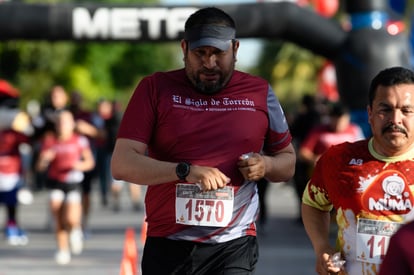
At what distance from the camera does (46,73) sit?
5044 cm

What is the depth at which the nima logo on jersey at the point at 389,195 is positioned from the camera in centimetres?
412

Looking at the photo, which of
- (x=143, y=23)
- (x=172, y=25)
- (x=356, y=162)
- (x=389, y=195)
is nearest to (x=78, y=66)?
(x=143, y=23)

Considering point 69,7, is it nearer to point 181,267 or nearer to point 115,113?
point 115,113

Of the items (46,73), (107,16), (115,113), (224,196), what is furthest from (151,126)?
(46,73)

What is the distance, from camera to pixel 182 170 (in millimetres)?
4441

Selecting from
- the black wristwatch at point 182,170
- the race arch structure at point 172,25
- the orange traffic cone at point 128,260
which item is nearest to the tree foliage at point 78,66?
the race arch structure at point 172,25

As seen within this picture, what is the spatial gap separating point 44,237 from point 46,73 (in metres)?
36.4

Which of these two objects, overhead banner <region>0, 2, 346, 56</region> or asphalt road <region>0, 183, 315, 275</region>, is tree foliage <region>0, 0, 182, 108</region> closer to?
asphalt road <region>0, 183, 315, 275</region>

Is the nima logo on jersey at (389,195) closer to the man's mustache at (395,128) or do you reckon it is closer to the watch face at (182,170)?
the man's mustache at (395,128)

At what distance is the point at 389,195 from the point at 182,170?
2.82ft

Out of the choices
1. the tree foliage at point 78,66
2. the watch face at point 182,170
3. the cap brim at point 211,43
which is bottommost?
the watch face at point 182,170

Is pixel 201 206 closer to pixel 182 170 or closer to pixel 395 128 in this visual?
pixel 182 170

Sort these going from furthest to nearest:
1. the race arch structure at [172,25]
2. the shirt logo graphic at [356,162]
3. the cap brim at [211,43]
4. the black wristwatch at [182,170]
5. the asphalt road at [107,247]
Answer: the race arch structure at [172,25]
the asphalt road at [107,247]
the cap brim at [211,43]
the black wristwatch at [182,170]
the shirt logo graphic at [356,162]

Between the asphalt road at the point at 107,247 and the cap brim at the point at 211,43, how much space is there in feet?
20.0
